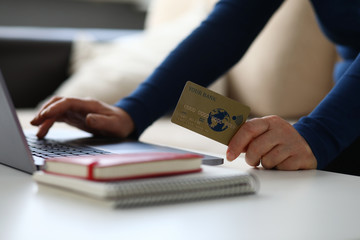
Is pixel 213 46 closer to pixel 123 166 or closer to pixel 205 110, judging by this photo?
pixel 205 110

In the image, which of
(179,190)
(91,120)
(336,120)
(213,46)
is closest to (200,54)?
(213,46)

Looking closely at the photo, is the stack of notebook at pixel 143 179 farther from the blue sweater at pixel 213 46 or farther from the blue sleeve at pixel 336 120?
the blue sweater at pixel 213 46

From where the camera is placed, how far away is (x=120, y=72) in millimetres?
2033

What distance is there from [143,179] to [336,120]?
0.41 m

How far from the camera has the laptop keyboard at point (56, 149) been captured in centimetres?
78

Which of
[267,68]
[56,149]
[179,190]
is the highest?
[179,190]

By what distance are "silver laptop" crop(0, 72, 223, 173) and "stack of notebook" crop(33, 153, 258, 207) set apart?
10 centimetres

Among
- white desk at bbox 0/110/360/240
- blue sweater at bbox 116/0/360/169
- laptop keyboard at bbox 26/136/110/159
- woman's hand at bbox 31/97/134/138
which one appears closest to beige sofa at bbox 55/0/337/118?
blue sweater at bbox 116/0/360/169

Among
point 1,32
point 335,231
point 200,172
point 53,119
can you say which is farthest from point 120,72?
point 335,231

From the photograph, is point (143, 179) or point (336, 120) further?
point (336, 120)

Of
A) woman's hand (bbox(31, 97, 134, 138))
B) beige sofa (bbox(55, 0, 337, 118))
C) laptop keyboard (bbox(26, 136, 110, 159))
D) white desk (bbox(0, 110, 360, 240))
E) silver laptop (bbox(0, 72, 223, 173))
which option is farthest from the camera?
beige sofa (bbox(55, 0, 337, 118))

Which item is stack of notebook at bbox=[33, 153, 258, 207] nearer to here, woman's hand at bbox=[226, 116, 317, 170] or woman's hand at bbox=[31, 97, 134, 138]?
woman's hand at bbox=[226, 116, 317, 170]

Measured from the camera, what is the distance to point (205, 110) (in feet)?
2.35

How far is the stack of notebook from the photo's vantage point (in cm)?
50
